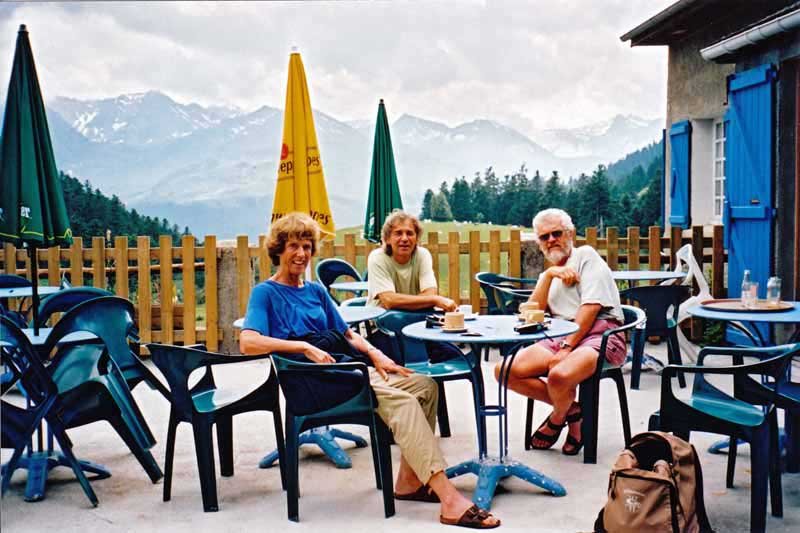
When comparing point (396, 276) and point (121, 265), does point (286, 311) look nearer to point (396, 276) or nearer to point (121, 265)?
point (396, 276)

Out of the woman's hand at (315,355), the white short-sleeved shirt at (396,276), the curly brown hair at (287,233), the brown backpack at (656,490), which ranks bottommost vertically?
the brown backpack at (656,490)

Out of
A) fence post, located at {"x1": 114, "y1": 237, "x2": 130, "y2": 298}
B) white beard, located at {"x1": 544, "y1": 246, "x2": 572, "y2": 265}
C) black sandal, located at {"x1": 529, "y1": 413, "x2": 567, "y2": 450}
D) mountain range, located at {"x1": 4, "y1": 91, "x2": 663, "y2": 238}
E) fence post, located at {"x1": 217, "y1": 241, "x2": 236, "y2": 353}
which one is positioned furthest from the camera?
mountain range, located at {"x1": 4, "y1": 91, "x2": 663, "y2": 238}

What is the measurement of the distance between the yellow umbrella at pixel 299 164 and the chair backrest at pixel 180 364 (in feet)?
8.61

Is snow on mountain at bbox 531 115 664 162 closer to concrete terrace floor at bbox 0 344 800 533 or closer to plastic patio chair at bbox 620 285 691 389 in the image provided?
plastic patio chair at bbox 620 285 691 389

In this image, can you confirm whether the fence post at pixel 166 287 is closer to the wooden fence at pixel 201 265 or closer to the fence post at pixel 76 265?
the wooden fence at pixel 201 265

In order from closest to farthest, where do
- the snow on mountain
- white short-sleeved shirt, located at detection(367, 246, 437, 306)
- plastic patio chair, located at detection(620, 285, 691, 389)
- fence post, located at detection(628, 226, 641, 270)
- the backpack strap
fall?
1. the backpack strap
2. white short-sleeved shirt, located at detection(367, 246, 437, 306)
3. plastic patio chair, located at detection(620, 285, 691, 389)
4. fence post, located at detection(628, 226, 641, 270)
5. the snow on mountain

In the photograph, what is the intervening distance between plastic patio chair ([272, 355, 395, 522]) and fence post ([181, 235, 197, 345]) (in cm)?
448

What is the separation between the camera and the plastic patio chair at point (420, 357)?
457cm

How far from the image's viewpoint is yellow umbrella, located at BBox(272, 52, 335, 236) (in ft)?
21.1

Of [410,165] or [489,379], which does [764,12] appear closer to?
[489,379]

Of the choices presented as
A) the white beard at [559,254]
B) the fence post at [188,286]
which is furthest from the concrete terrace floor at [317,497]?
the fence post at [188,286]

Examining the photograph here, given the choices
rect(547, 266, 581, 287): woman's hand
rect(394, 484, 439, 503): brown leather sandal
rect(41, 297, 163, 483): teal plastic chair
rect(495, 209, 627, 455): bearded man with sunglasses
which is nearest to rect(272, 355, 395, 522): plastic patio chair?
rect(394, 484, 439, 503): brown leather sandal

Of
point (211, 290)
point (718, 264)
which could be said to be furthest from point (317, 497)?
point (718, 264)

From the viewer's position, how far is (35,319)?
4469 mm
